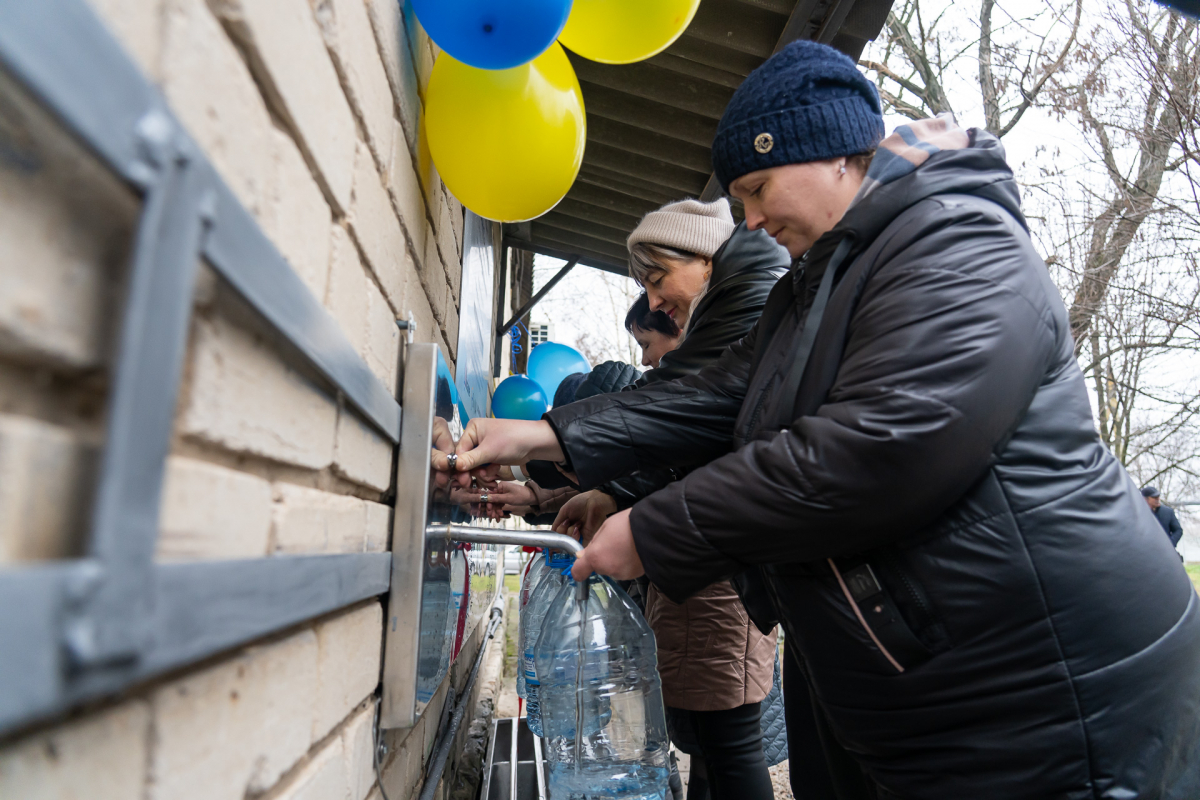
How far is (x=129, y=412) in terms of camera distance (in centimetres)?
39

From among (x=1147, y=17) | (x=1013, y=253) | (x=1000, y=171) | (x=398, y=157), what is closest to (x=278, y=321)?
(x=398, y=157)

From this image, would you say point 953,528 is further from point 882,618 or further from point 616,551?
point 616,551

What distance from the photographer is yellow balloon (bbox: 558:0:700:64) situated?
173 centimetres

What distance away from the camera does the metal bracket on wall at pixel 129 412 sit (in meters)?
0.32

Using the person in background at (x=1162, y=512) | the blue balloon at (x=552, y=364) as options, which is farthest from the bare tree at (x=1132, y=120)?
the blue balloon at (x=552, y=364)

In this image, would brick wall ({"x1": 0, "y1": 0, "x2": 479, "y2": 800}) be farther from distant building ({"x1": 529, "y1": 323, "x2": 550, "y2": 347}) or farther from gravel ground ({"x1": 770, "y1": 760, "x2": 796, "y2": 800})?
distant building ({"x1": 529, "y1": 323, "x2": 550, "y2": 347})

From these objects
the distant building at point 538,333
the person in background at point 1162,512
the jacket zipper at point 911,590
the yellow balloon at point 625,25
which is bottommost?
the jacket zipper at point 911,590

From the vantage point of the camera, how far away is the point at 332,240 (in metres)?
0.91

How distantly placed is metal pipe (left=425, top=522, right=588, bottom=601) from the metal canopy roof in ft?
8.30

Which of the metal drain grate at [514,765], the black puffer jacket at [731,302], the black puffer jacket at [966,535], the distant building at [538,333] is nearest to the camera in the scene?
the black puffer jacket at [966,535]

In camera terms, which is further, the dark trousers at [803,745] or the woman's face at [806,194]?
the dark trousers at [803,745]

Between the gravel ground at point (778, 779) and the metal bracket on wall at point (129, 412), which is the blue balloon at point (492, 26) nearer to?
the metal bracket on wall at point (129, 412)

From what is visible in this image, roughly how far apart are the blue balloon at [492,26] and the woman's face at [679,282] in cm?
142

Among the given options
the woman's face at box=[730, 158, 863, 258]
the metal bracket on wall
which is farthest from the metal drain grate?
the metal bracket on wall
